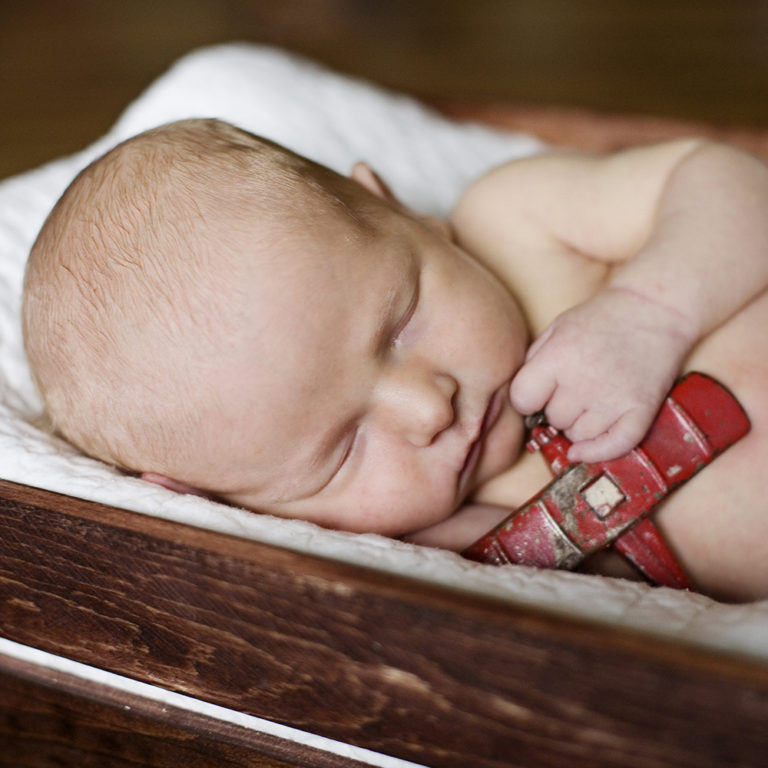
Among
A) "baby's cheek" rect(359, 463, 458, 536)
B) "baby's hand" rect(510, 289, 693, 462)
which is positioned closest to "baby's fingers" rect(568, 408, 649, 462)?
"baby's hand" rect(510, 289, 693, 462)

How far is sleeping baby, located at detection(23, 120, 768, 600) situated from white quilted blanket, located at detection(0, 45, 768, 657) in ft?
0.22

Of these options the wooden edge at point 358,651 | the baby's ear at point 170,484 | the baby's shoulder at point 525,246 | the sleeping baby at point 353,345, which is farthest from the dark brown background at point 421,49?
the wooden edge at point 358,651

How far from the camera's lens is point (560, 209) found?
3.16ft

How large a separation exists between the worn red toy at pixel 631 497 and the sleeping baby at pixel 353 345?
2 cm

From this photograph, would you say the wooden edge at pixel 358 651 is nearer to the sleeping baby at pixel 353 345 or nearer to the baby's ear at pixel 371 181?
the sleeping baby at pixel 353 345

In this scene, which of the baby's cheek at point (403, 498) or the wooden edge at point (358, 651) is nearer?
the wooden edge at point (358, 651)

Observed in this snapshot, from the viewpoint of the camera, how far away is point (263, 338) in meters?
0.69

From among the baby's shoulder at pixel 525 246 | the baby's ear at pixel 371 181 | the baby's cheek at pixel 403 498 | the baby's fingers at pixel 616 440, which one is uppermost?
the baby's ear at pixel 371 181

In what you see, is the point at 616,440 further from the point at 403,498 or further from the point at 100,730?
the point at 100,730

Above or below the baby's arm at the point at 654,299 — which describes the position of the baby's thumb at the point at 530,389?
below

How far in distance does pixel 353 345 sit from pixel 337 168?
643 millimetres

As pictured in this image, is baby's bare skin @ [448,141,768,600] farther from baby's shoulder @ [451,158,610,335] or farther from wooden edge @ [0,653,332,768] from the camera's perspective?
wooden edge @ [0,653,332,768]

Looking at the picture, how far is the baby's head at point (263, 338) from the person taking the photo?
2.29 ft

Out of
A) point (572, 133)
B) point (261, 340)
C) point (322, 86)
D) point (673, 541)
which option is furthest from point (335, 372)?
point (572, 133)
